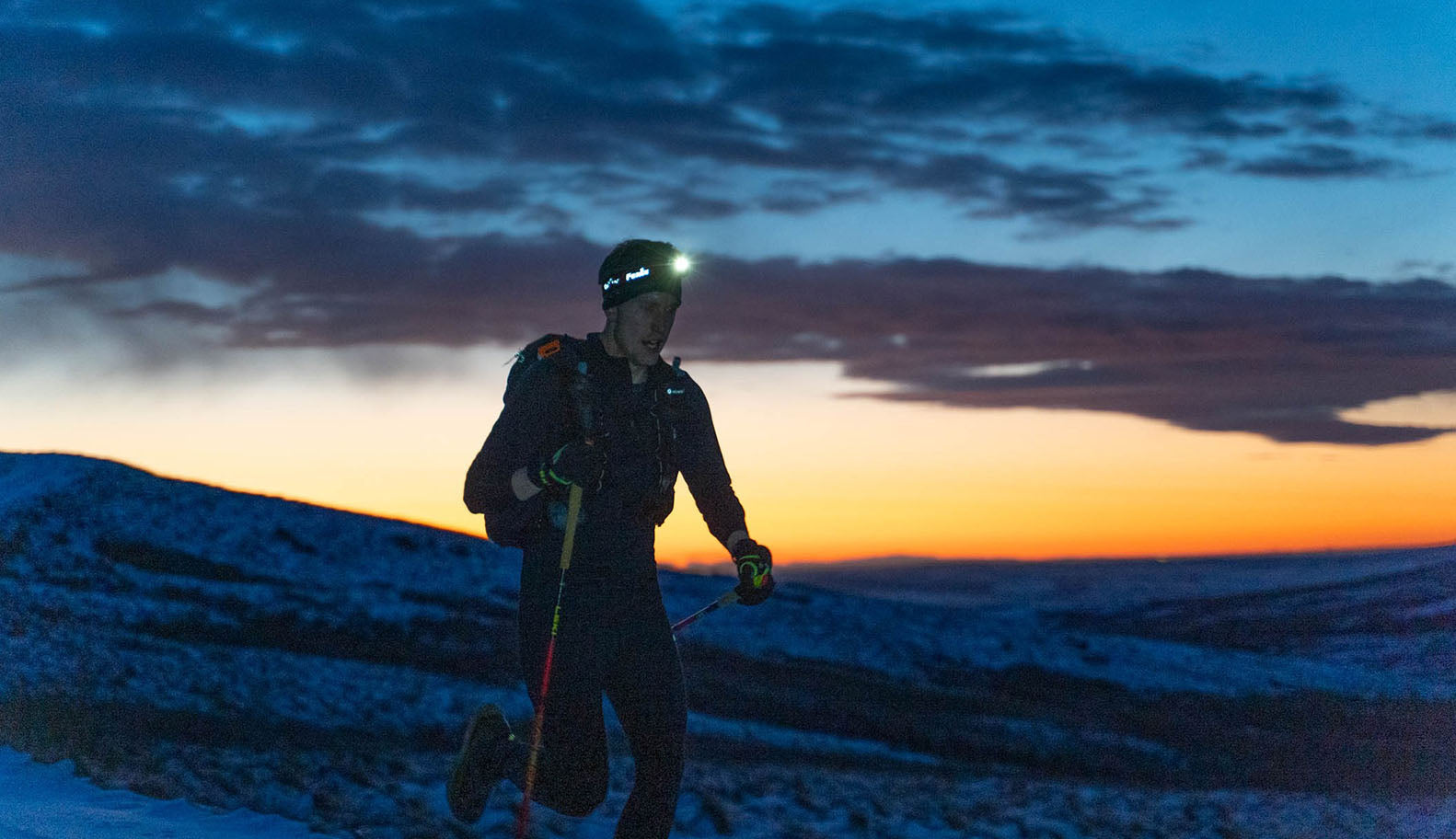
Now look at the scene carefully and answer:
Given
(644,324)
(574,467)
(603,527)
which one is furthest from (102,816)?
(644,324)

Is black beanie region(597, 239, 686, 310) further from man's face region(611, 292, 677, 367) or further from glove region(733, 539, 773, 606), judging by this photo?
glove region(733, 539, 773, 606)

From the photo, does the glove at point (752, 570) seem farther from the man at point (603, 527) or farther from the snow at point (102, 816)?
the snow at point (102, 816)

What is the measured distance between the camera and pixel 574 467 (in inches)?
180

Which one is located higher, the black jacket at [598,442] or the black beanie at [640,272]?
the black beanie at [640,272]

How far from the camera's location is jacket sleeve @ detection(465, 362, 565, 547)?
4773 mm

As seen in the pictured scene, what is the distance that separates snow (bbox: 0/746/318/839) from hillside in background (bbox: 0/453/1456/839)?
241mm

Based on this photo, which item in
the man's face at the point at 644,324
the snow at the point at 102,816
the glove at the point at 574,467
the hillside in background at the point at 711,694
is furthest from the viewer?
the hillside in background at the point at 711,694

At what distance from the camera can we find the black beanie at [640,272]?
4.83m

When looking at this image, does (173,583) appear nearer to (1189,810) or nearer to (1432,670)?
(1189,810)

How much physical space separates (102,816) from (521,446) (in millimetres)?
3448

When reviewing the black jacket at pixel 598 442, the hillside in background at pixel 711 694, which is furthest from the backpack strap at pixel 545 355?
the hillside in background at pixel 711 694

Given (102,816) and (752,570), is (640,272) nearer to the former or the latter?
(752,570)

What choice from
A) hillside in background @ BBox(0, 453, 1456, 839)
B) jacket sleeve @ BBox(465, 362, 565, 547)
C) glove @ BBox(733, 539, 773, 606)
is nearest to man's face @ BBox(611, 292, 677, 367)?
jacket sleeve @ BBox(465, 362, 565, 547)

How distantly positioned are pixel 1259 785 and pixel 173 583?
11.7 m
